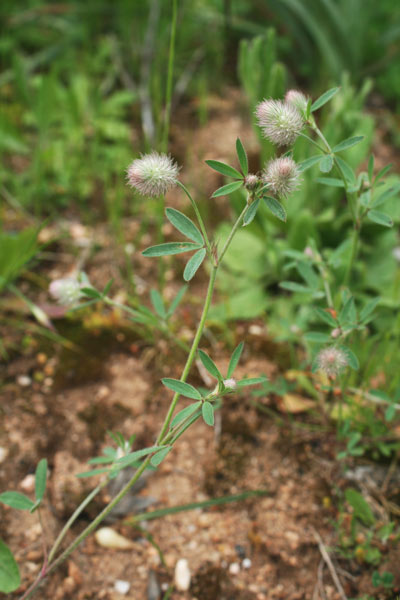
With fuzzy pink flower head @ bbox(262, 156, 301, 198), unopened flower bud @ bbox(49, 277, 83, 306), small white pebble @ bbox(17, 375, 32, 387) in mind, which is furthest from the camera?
small white pebble @ bbox(17, 375, 32, 387)

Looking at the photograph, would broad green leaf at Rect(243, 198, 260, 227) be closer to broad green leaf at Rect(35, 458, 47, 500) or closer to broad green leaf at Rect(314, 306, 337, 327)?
broad green leaf at Rect(314, 306, 337, 327)

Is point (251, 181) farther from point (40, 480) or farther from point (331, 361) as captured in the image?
point (40, 480)

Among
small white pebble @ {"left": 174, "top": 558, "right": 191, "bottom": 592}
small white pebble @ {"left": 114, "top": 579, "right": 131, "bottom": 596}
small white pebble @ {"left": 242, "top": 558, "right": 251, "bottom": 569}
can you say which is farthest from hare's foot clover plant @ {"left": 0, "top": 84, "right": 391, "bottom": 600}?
small white pebble @ {"left": 242, "top": 558, "right": 251, "bottom": 569}

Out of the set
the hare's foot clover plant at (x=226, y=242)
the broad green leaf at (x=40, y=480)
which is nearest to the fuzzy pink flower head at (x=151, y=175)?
the hare's foot clover plant at (x=226, y=242)

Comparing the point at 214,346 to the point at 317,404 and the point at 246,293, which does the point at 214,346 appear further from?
the point at 317,404

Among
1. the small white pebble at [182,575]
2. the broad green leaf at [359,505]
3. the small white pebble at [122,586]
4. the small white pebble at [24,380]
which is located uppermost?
the broad green leaf at [359,505]

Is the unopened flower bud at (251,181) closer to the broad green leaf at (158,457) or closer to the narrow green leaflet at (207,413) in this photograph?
the narrow green leaflet at (207,413)

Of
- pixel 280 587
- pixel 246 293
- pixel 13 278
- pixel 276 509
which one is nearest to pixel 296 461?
pixel 276 509
